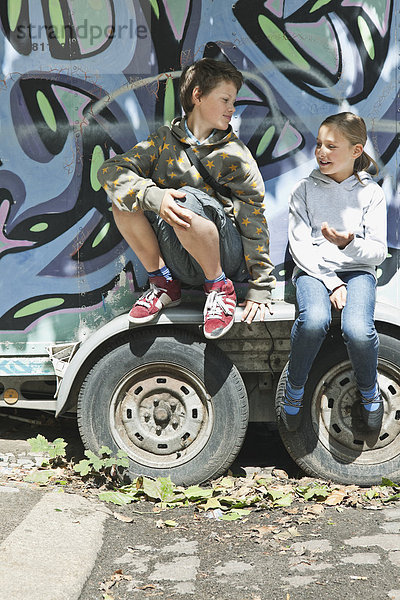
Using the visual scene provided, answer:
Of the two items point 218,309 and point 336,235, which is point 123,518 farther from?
point 336,235

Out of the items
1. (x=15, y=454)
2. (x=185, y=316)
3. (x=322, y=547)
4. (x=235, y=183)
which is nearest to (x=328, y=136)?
(x=235, y=183)

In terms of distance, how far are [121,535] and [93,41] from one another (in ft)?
8.73

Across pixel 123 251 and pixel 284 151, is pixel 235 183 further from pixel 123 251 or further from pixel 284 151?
pixel 123 251

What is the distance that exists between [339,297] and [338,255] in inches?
10.3

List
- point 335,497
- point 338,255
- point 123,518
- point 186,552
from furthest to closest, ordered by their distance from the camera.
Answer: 1. point 338,255
2. point 335,497
3. point 123,518
4. point 186,552

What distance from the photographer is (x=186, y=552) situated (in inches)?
133

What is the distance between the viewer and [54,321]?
4.32 meters

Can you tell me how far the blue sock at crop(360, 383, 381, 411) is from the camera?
4.01 meters

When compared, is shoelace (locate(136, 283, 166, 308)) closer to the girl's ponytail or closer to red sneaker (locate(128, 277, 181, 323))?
red sneaker (locate(128, 277, 181, 323))

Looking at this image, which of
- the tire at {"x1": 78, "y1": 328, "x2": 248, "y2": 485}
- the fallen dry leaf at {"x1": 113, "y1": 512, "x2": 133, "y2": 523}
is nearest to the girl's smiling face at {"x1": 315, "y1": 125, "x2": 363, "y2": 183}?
the tire at {"x1": 78, "y1": 328, "x2": 248, "y2": 485}

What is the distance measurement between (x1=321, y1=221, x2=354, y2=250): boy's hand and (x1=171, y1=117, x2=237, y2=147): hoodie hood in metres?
0.72

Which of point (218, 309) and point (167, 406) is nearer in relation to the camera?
point (218, 309)

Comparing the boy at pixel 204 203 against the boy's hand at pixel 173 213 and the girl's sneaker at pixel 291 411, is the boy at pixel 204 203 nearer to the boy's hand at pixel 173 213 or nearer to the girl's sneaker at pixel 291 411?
the boy's hand at pixel 173 213

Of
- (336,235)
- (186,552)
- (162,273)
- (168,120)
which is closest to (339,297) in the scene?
(336,235)
